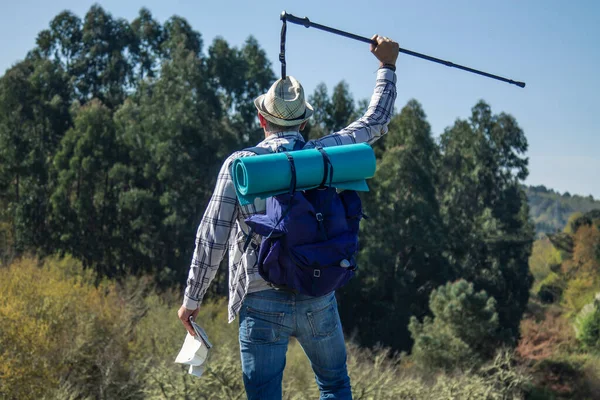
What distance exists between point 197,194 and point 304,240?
1008 inches

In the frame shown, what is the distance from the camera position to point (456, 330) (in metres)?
24.9

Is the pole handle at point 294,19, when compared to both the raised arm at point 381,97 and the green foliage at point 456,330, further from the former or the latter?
the green foliage at point 456,330

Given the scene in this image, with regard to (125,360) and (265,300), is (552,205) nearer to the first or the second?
(125,360)

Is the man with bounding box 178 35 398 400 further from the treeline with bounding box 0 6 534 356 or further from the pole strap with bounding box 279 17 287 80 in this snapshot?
the treeline with bounding box 0 6 534 356

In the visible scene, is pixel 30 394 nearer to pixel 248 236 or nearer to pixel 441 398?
pixel 441 398

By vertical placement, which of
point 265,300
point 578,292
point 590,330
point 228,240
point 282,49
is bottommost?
point 590,330

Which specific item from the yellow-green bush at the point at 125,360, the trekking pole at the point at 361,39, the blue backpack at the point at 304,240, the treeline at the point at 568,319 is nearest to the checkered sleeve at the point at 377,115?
the trekking pole at the point at 361,39

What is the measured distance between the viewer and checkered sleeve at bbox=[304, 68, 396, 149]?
302 centimetres

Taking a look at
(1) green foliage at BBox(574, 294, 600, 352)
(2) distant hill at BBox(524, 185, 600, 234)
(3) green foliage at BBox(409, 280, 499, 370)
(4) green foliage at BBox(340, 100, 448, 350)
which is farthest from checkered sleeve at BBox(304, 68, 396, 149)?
(2) distant hill at BBox(524, 185, 600, 234)

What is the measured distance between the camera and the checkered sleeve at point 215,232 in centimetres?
267

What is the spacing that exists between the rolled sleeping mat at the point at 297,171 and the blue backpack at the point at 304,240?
0.8 inches

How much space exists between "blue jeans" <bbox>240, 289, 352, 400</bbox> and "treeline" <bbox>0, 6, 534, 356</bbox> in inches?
873

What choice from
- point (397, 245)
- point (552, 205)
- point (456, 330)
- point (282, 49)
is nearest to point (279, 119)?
point (282, 49)

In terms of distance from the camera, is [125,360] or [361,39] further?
[125,360]
